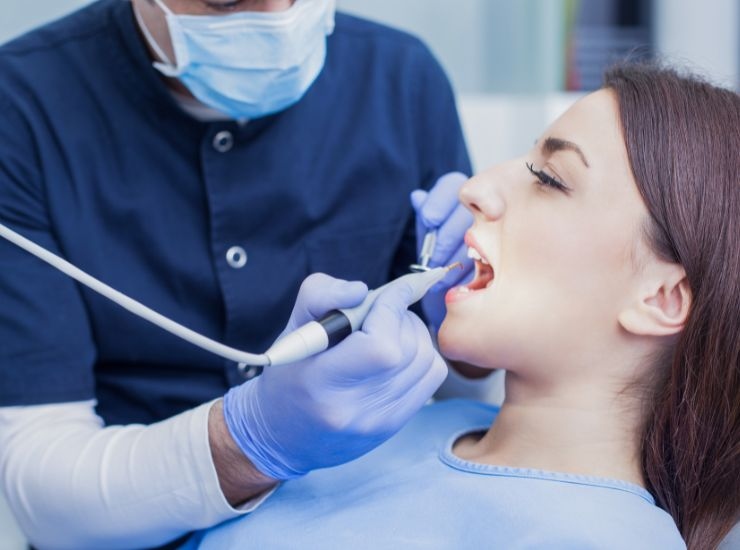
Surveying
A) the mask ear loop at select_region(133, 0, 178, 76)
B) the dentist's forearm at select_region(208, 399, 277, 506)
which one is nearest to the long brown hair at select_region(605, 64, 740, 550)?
the dentist's forearm at select_region(208, 399, 277, 506)

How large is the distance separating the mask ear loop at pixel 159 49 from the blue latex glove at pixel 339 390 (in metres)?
0.43

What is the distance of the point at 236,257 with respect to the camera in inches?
54.1

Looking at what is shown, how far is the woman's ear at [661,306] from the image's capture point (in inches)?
44.0

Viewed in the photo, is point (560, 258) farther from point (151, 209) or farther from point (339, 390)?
point (151, 209)

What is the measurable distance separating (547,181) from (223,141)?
510 millimetres

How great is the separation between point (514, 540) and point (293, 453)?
11.2 inches

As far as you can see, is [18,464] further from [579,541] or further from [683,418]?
[683,418]

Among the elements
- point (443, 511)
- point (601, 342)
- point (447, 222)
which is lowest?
point (443, 511)

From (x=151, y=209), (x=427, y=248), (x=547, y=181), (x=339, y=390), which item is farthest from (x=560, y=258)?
(x=151, y=209)

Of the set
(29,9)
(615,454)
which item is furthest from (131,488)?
(29,9)

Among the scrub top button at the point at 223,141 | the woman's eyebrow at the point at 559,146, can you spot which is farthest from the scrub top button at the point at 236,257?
the woman's eyebrow at the point at 559,146

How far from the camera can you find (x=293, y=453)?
41.7 inches

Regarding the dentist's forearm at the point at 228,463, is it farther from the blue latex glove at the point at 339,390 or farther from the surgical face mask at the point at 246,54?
the surgical face mask at the point at 246,54

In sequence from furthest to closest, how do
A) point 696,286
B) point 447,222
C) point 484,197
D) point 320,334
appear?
point 447,222 → point 484,197 → point 696,286 → point 320,334
